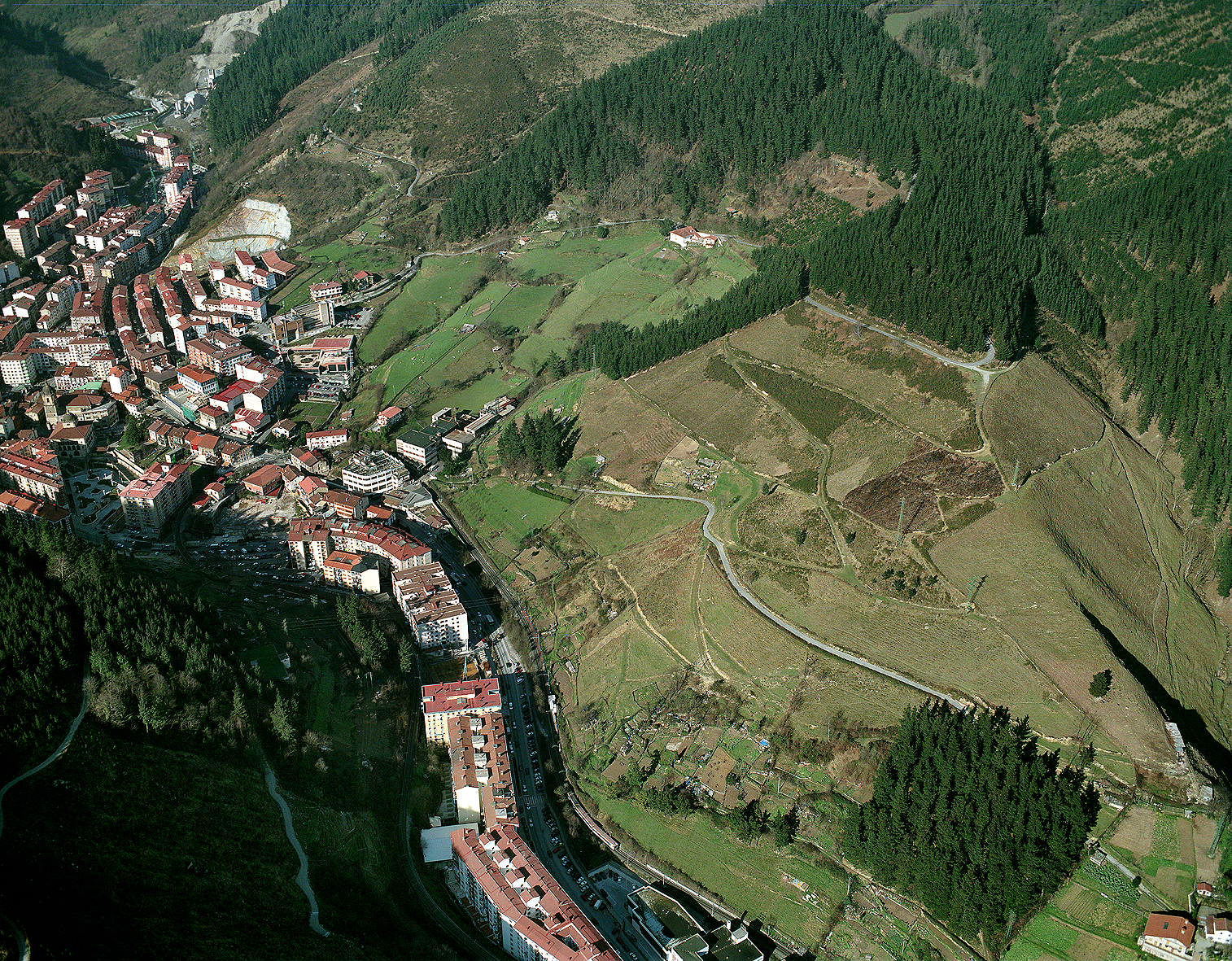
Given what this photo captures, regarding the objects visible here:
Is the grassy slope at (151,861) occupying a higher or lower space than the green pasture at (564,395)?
lower

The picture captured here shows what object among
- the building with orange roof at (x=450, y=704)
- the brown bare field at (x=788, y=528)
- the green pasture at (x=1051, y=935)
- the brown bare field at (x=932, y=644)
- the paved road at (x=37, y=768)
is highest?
the brown bare field at (x=788, y=528)

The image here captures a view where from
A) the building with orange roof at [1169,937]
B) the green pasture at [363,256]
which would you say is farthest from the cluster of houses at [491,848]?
the green pasture at [363,256]

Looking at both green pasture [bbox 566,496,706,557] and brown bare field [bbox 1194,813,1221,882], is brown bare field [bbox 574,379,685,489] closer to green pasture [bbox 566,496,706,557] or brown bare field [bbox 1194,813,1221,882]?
green pasture [bbox 566,496,706,557]

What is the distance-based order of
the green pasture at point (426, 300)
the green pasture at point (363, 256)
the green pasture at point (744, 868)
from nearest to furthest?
the green pasture at point (744, 868) → the green pasture at point (426, 300) → the green pasture at point (363, 256)

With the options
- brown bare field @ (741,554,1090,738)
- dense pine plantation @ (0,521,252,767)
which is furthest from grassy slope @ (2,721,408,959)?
brown bare field @ (741,554,1090,738)

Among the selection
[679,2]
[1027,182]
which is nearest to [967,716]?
[1027,182]

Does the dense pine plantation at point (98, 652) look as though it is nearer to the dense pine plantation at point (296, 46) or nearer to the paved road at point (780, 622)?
the paved road at point (780, 622)
